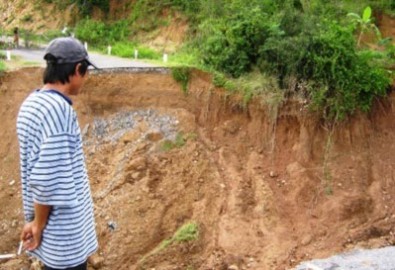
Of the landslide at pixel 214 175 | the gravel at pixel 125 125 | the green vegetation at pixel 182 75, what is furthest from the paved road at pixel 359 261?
the green vegetation at pixel 182 75

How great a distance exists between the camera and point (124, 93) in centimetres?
1134

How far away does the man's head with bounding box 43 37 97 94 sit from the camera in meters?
2.92

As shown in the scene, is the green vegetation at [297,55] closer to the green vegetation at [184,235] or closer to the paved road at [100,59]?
the paved road at [100,59]

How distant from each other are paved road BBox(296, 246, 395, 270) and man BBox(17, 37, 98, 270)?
5915mm

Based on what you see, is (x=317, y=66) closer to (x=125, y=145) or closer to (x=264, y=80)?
(x=264, y=80)

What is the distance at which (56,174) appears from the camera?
2811mm

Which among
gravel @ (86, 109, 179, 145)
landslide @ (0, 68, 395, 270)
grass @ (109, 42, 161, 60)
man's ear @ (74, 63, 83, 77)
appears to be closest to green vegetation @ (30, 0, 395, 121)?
landslide @ (0, 68, 395, 270)

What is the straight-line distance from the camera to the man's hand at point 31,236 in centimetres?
295

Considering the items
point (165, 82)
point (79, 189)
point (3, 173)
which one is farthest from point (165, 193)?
point (79, 189)

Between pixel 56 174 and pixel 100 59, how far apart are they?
1049cm

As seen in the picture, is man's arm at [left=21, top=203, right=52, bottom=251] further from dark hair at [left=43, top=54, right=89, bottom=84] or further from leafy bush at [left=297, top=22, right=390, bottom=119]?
leafy bush at [left=297, top=22, right=390, bottom=119]

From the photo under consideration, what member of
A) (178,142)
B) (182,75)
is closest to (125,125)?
(178,142)

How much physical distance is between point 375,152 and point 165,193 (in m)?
4.10

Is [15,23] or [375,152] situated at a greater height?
[15,23]
